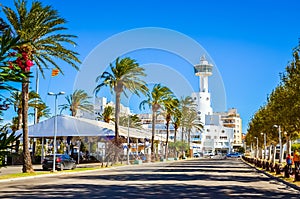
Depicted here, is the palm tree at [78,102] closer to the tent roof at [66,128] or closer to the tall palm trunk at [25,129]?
the tent roof at [66,128]

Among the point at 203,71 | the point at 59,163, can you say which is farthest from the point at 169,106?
the point at 203,71

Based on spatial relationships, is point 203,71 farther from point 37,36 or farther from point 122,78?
point 37,36

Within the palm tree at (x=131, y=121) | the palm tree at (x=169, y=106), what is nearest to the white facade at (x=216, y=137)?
the palm tree at (x=131, y=121)

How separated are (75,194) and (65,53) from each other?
55.7ft

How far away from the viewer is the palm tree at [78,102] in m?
80.2

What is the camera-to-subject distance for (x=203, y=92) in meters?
173

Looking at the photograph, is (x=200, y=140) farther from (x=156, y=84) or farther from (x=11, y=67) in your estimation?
(x=11, y=67)

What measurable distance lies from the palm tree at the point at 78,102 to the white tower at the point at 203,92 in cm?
8819

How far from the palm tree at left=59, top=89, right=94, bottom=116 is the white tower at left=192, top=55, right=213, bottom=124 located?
289 ft

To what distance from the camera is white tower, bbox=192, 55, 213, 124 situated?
560ft

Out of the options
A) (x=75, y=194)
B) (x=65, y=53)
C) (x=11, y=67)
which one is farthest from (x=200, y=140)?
(x=11, y=67)

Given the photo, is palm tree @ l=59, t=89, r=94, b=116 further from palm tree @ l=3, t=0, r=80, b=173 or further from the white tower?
the white tower

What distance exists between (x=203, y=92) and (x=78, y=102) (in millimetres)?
97597

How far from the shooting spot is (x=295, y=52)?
31.1 metres
